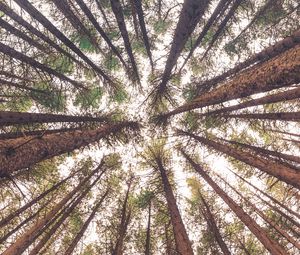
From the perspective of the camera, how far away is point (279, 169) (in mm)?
7395

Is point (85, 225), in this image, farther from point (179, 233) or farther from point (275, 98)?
point (275, 98)

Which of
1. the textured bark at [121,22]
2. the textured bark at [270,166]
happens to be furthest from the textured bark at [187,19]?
the textured bark at [270,166]

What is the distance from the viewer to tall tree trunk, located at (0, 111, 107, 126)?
625 centimetres

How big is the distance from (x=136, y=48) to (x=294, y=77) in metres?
8.33

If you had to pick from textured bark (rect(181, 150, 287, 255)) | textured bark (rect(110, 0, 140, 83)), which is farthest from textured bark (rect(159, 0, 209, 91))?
textured bark (rect(181, 150, 287, 255))

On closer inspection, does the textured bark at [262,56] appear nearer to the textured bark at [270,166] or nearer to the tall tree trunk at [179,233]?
the textured bark at [270,166]

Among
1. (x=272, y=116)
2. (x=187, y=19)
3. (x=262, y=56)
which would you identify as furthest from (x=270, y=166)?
(x=187, y=19)

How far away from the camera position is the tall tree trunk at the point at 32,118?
246 inches

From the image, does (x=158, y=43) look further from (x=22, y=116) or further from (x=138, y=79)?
(x=22, y=116)

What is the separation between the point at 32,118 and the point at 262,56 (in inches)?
233

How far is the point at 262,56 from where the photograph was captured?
311 inches

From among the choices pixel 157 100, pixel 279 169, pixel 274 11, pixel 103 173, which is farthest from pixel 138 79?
pixel 279 169

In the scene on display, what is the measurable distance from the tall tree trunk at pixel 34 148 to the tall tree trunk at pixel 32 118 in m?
1.05

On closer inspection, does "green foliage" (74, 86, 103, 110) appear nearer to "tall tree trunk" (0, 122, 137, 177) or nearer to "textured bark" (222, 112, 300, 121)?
"tall tree trunk" (0, 122, 137, 177)
